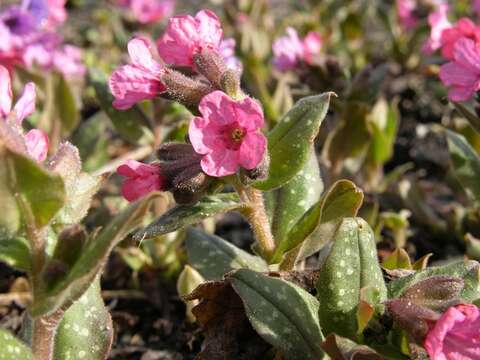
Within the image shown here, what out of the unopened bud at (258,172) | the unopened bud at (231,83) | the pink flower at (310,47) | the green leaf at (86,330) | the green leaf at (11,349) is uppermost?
the unopened bud at (231,83)

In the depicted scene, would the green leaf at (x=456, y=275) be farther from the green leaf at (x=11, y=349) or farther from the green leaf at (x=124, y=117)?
the green leaf at (x=124, y=117)

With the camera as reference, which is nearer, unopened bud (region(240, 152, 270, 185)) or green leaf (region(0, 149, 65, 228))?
green leaf (region(0, 149, 65, 228))

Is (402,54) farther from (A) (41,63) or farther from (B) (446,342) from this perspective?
(B) (446,342)

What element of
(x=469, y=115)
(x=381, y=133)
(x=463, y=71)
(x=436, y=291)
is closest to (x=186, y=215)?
(x=436, y=291)

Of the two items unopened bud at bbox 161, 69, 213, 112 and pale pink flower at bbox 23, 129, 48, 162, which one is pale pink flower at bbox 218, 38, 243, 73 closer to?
unopened bud at bbox 161, 69, 213, 112

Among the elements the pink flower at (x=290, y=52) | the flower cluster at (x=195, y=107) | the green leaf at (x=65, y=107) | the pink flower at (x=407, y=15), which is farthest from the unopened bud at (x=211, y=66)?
the pink flower at (x=407, y=15)

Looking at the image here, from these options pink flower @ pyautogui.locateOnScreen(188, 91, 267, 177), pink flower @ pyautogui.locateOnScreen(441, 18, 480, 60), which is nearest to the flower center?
pink flower @ pyautogui.locateOnScreen(188, 91, 267, 177)
